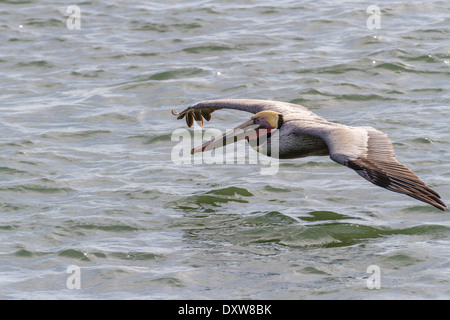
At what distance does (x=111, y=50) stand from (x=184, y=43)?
152 centimetres

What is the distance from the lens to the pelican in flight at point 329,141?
8875 millimetres

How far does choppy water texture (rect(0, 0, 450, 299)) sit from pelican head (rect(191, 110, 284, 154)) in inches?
30.8

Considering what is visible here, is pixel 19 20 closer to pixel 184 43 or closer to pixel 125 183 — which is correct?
pixel 184 43

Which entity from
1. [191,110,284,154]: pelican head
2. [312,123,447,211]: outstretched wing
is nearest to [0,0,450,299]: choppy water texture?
[191,110,284,154]: pelican head

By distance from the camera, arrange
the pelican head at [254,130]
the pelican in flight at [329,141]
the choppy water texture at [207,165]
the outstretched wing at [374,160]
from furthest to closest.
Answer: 1. the pelican head at [254,130]
2. the choppy water texture at [207,165]
3. the pelican in flight at [329,141]
4. the outstretched wing at [374,160]

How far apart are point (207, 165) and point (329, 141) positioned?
12.3ft

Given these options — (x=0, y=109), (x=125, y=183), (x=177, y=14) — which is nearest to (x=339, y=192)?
(x=125, y=183)

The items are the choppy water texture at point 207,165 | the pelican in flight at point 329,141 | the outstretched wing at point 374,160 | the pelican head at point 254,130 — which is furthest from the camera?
the pelican head at point 254,130

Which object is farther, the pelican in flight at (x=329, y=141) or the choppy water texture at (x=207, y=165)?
the choppy water texture at (x=207, y=165)

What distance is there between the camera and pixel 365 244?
32.7 feet

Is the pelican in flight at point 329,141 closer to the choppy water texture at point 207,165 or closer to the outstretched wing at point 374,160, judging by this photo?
the outstretched wing at point 374,160

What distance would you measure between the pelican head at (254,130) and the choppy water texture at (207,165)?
78cm

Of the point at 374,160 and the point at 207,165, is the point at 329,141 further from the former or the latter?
the point at 207,165

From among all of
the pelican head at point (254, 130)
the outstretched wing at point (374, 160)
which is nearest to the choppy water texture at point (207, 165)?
the pelican head at point (254, 130)
